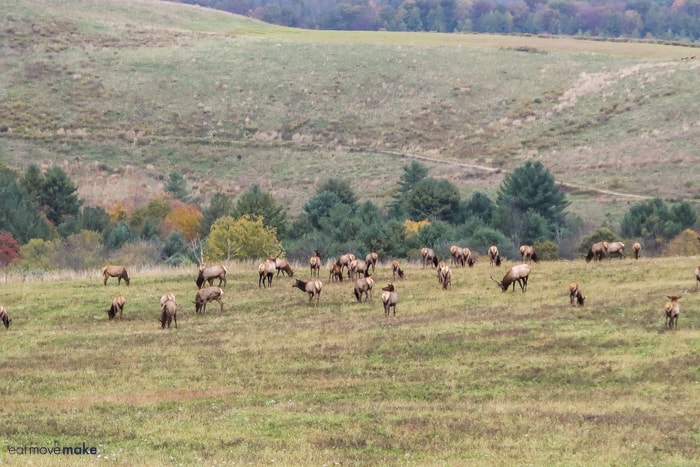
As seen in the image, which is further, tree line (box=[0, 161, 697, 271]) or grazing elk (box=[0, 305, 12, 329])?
tree line (box=[0, 161, 697, 271])

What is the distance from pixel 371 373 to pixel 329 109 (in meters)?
102

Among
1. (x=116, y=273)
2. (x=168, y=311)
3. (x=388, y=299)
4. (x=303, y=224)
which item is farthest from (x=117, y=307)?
(x=303, y=224)

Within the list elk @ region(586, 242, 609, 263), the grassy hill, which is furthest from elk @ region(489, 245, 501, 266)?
the grassy hill

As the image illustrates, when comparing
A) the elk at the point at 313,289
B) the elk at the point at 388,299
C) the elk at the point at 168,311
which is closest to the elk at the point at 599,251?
the elk at the point at 388,299

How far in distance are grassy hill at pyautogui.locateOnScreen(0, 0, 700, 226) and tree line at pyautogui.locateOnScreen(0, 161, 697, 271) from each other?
230 inches

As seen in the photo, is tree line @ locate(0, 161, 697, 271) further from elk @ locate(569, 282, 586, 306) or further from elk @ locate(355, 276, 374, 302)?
elk @ locate(569, 282, 586, 306)

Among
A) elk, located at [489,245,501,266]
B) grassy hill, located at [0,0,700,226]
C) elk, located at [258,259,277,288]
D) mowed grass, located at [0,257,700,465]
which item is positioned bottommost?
mowed grass, located at [0,257,700,465]

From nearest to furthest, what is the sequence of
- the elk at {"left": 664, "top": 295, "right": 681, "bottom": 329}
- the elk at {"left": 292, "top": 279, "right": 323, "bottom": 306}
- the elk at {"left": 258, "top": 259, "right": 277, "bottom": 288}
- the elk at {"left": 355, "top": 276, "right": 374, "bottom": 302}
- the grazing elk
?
the elk at {"left": 664, "top": 295, "right": 681, "bottom": 329} < the grazing elk < the elk at {"left": 355, "top": 276, "right": 374, "bottom": 302} < the elk at {"left": 292, "top": 279, "right": 323, "bottom": 306} < the elk at {"left": 258, "top": 259, "right": 277, "bottom": 288}

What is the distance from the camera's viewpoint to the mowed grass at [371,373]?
23469 mm

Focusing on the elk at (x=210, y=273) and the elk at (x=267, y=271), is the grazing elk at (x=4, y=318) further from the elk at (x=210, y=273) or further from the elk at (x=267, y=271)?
the elk at (x=267, y=271)

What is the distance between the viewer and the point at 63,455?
22156mm

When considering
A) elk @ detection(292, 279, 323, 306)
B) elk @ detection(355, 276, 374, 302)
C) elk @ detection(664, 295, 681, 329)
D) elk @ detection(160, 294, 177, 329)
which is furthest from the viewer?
elk @ detection(292, 279, 323, 306)

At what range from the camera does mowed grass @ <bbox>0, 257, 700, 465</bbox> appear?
77.0 feet

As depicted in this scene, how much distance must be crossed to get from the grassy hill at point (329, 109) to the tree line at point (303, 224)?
5853mm
